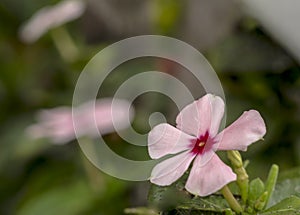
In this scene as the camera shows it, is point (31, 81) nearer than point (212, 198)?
No

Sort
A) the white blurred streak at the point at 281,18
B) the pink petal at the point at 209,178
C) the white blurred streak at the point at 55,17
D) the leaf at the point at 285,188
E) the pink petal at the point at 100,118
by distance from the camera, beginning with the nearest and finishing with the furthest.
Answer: the pink petal at the point at 209,178 < the leaf at the point at 285,188 < the white blurred streak at the point at 281,18 < the pink petal at the point at 100,118 < the white blurred streak at the point at 55,17

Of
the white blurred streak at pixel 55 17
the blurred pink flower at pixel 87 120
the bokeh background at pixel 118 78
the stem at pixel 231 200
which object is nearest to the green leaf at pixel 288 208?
the stem at pixel 231 200

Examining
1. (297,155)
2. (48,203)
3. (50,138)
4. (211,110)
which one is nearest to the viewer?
(211,110)

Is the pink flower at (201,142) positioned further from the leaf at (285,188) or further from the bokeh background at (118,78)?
the bokeh background at (118,78)

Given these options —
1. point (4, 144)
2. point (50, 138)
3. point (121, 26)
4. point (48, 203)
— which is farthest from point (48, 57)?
point (48, 203)

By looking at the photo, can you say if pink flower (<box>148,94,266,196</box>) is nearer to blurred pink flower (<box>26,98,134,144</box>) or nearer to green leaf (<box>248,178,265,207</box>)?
green leaf (<box>248,178,265,207</box>)

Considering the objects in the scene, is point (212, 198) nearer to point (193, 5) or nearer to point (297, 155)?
point (297, 155)
